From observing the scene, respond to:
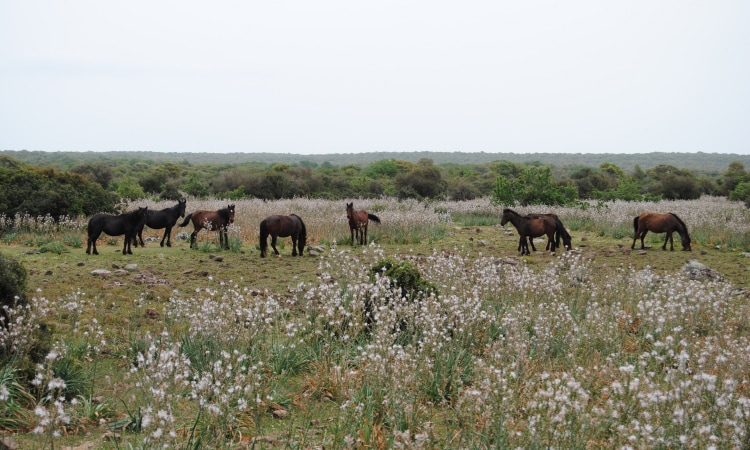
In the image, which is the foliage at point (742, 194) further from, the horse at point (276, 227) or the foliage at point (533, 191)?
the horse at point (276, 227)

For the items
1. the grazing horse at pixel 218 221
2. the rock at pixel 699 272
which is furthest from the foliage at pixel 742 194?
the grazing horse at pixel 218 221

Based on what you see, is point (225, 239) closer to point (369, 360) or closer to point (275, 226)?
point (275, 226)

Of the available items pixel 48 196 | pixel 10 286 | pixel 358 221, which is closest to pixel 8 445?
pixel 10 286

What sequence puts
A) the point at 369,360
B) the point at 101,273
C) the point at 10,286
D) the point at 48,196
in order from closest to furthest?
the point at 369,360
the point at 10,286
the point at 101,273
the point at 48,196

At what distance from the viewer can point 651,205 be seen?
29.0m

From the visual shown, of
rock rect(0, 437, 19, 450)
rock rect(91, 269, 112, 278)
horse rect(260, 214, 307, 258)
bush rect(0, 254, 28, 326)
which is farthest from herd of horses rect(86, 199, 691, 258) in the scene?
rock rect(0, 437, 19, 450)

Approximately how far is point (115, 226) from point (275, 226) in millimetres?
4283

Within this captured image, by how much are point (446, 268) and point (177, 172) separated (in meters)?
53.5

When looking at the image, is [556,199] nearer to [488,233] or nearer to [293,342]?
[488,233]

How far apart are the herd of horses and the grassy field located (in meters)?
0.91

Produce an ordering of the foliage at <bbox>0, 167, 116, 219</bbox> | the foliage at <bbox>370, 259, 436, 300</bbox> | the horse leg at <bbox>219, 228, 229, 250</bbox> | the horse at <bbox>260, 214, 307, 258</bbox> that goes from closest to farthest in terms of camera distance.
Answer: the foliage at <bbox>370, 259, 436, 300</bbox>
the horse at <bbox>260, 214, 307, 258</bbox>
the horse leg at <bbox>219, 228, 229, 250</bbox>
the foliage at <bbox>0, 167, 116, 219</bbox>

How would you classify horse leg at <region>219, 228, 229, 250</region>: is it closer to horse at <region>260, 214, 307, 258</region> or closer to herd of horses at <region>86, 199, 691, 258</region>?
herd of horses at <region>86, 199, 691, 258</region>

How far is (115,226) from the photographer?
49.5 ft

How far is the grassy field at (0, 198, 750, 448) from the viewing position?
3951 millimetres
